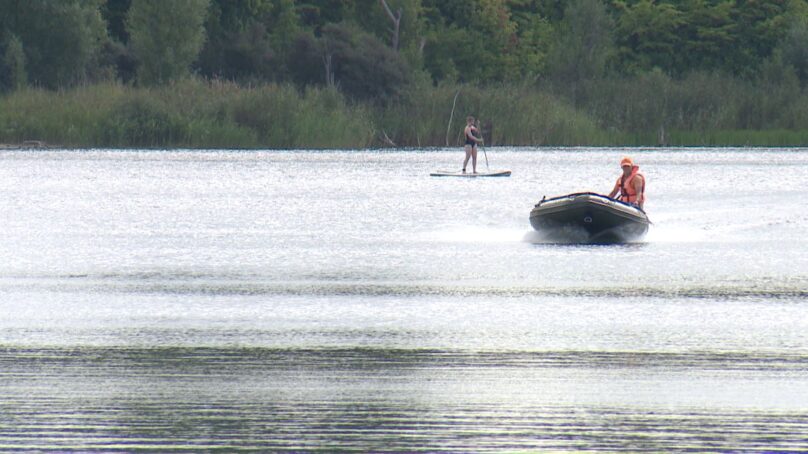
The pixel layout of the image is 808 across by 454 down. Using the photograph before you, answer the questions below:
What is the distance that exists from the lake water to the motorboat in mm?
388

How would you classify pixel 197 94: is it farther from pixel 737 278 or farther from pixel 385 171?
pixel 737 278

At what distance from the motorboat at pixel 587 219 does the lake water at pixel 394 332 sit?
0.39 metres

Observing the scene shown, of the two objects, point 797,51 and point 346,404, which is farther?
point 797,51

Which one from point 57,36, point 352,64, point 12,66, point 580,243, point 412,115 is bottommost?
point 412,115

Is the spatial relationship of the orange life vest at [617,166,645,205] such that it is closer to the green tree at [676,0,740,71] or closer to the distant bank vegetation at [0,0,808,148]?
the distant bank vegetation at [0,0,808,148]

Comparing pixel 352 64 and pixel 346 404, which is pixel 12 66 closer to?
pixel 352 64

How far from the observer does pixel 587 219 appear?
28.1 metres

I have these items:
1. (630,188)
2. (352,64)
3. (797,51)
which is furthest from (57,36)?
(630,188)

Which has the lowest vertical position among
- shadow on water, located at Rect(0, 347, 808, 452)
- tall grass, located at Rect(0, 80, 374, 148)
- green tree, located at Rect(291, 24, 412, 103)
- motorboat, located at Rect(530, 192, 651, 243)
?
tall grass, located at Rect(0, 80, 374, 148)

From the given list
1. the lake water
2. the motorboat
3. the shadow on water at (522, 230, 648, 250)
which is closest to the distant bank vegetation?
the lake water

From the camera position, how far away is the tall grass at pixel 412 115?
66.4 metres

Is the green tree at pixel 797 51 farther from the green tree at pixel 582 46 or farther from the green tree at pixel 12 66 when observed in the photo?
the green tree at pixel 12 66

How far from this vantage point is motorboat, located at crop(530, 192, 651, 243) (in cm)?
2792

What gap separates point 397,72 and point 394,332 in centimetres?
6470
